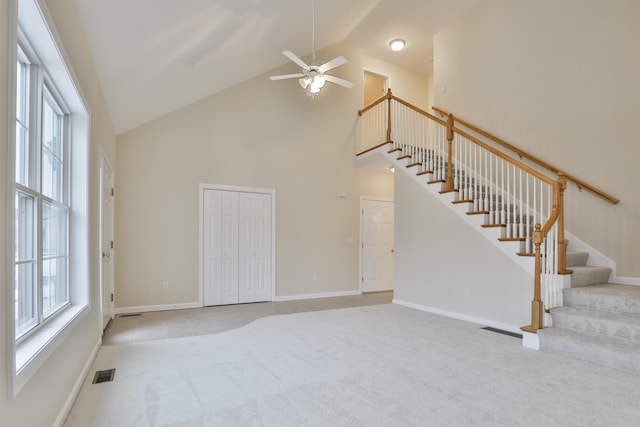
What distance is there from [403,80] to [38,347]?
8.24 meters

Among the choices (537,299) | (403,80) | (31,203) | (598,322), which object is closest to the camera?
(31,203)

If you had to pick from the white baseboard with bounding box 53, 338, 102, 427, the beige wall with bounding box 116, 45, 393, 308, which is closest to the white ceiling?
the beige wall with bounding box 116, 45, 393, 308

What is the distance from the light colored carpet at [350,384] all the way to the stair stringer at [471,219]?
36.5 inches

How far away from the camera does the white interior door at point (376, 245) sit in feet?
24.3

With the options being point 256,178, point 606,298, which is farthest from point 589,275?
point 256,178

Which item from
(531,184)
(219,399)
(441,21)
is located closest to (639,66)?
(531,184)

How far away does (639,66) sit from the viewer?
4.23 meters

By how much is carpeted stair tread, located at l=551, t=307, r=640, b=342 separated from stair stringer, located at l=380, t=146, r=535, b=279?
2.00ft

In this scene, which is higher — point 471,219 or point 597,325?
point 471,219

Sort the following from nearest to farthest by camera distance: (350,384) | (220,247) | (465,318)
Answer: (350,384), (465,318), (220,247)

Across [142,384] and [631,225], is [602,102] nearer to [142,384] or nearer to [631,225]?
[631,225]

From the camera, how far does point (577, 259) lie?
450cm

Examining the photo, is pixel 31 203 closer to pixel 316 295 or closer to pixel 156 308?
pixel 156 308

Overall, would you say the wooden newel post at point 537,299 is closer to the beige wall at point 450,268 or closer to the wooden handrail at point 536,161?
the beige wall at point 450,268
